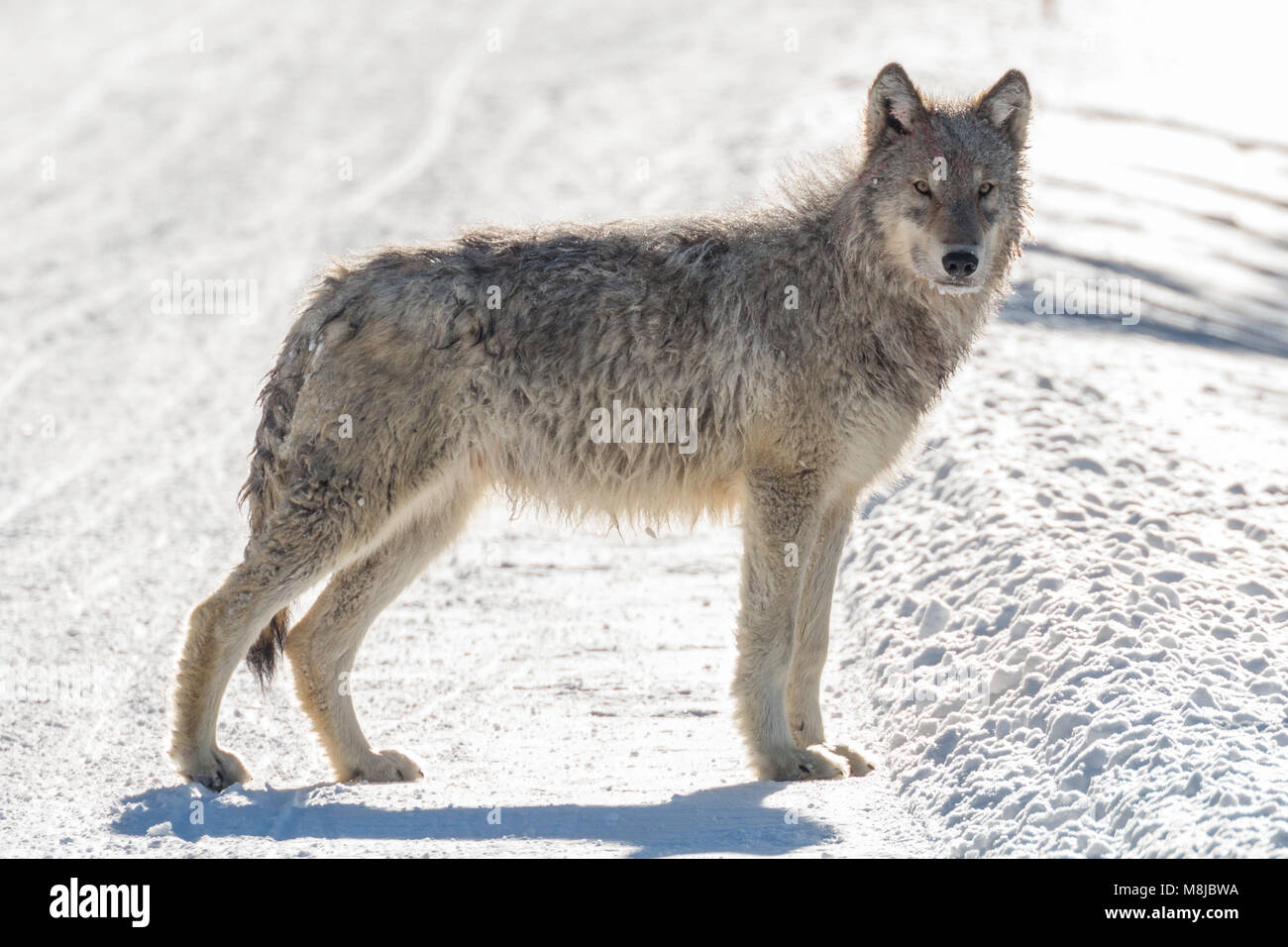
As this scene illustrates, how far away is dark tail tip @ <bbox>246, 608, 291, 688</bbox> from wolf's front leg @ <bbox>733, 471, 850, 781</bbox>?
2.03 meters

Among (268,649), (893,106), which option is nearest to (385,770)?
(268,649)

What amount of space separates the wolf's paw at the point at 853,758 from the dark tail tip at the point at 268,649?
240cm

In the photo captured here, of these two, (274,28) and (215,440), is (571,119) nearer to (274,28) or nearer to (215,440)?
(274,28)

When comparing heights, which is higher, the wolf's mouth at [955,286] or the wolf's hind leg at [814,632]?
the wolf's mouth at [955,286]

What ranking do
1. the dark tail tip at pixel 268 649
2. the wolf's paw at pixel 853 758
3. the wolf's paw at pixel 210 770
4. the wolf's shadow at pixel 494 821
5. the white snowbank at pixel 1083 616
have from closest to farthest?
the white snowbank at pixel 1083 616 < the wolf's shadow at pixel 494 821 < the wolf's paw at pixel 210 770 < the wolf's paw at pixel 853 758 < the dark tail tip at pixel 268 649

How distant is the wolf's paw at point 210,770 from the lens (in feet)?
20.6

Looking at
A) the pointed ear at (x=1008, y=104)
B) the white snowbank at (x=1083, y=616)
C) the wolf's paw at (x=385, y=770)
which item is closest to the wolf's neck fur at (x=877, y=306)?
the pointed ear at (x=1008, y=104)

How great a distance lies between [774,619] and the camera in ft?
21.3

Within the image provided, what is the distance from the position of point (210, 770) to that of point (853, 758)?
2698 millimetres

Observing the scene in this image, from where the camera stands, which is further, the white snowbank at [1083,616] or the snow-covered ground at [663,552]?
the snow-covered ground at [663,552]

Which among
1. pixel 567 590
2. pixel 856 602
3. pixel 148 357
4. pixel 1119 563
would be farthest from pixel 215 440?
pixel 1119 563

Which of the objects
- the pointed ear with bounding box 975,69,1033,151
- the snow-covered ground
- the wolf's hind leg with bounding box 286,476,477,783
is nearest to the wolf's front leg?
the snow-covered ground

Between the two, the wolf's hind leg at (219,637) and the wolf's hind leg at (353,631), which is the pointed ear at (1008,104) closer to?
the wolf's hind leg at (353,631)

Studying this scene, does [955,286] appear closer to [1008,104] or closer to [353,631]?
[1008,104]
